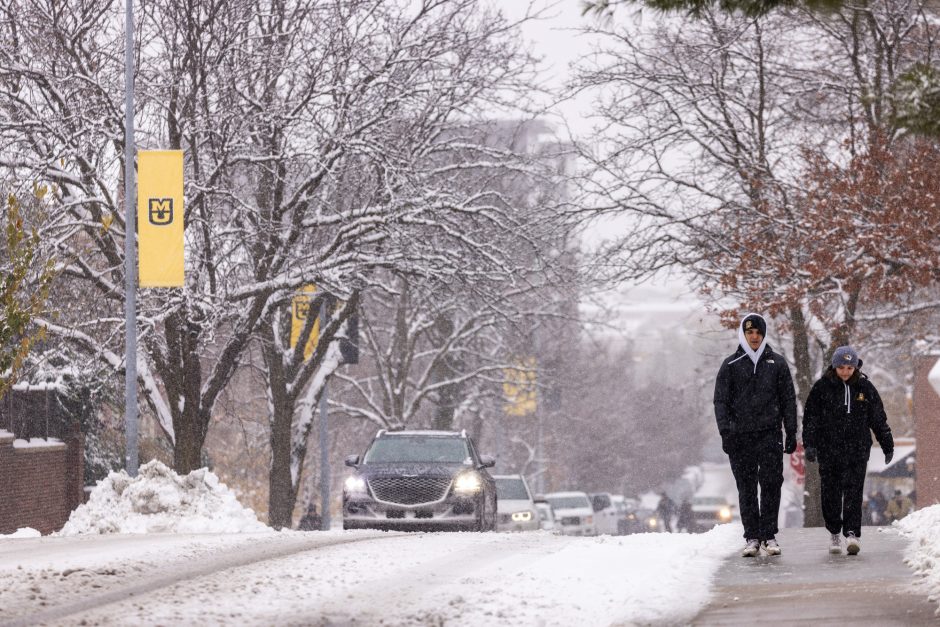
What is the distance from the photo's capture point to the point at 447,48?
2686 cm

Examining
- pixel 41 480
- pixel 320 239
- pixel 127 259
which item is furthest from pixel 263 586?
pixel 320 239

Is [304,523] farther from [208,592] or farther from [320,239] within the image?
[208,592]

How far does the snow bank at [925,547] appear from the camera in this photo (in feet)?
32.9

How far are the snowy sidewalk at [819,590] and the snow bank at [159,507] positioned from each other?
8.94 m

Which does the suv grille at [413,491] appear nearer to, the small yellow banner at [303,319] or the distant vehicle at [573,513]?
the small yellow banner at [303,319]

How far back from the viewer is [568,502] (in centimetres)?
4544

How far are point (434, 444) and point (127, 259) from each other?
565 cm

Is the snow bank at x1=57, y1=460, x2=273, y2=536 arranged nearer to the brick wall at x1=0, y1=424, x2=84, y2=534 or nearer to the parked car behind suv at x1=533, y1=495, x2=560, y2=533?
the brick wall at x1=0, y1=424, x2=84, y2=534

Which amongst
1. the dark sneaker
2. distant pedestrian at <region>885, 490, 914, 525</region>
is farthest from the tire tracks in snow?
distant pedestrian at <region>885, 490, 914, 525</region>

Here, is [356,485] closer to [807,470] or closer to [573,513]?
[807,470]

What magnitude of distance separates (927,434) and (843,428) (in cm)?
2157

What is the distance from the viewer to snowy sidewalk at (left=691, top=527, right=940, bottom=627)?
893cm

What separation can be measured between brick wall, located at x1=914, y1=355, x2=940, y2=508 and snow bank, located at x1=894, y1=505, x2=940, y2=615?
627 inches

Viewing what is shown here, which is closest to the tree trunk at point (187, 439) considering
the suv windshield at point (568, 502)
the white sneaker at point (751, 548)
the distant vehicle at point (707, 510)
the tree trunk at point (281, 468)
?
the tree trunk at point (281, 468)
